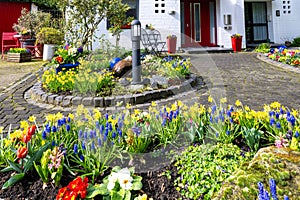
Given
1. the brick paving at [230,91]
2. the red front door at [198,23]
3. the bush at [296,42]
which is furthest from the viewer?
the red front door at [198,23]

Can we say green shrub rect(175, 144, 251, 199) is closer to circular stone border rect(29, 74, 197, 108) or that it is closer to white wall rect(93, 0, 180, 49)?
circular stone border rect(29, 74, 197, 108)

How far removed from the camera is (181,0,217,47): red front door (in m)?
12.9

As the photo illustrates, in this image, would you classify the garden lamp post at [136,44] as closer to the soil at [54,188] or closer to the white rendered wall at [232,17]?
the soil at [54,188]

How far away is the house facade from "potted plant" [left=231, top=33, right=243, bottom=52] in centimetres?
52

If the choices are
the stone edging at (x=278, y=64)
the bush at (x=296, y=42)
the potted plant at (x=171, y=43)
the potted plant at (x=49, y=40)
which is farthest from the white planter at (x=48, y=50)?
the bush at (x=296, y=42)

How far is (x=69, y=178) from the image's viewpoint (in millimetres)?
1854

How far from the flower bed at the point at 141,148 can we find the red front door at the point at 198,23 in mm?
11054

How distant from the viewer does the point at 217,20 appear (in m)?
12.8

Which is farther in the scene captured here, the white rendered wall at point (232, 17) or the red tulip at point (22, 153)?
the white rendered wall at point (232, 17)

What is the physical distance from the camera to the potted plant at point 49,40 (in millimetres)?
9648

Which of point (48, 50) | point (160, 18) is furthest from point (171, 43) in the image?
point (48, 50)

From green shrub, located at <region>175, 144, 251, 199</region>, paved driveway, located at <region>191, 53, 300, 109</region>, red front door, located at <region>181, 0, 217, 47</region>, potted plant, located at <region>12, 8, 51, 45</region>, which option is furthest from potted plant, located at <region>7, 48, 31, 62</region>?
green shrub, located at <region>175, 144, 251, 199</region>

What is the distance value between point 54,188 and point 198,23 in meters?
12.7

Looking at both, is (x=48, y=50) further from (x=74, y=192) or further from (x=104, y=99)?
(x=74, y=192)
